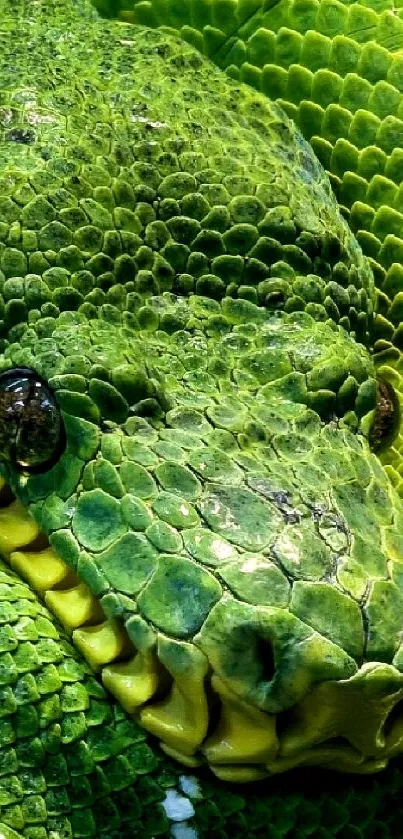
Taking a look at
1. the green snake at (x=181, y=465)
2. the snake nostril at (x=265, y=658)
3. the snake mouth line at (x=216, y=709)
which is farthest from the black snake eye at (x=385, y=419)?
the snake nostril at (x=265, y=658)

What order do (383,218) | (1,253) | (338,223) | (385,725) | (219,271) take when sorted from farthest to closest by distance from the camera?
(383,218) < (338,223) < (219,271) < (1,253) < (385,725)

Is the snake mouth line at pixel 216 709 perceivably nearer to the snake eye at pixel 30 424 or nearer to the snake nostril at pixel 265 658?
the snake nostril at pixel 265 658

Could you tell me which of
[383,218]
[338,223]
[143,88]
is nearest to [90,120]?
[143,88]

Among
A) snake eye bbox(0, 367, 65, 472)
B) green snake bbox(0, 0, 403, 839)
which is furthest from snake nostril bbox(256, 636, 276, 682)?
snake eye bbox(0, 367, 65, 472)

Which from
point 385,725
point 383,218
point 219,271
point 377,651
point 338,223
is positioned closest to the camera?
point 377,651

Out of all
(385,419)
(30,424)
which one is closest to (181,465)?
(30,424)

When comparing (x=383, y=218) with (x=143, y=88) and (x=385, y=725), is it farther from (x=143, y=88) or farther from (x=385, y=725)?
(x=385, y=725)

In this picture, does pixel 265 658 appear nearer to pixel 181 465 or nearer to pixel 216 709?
pixel 216 709
